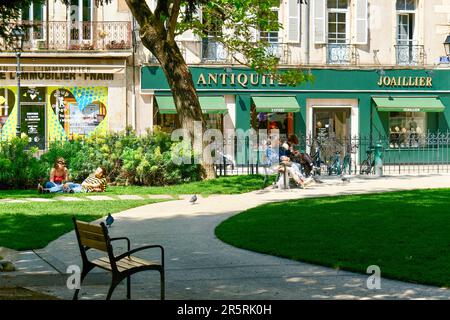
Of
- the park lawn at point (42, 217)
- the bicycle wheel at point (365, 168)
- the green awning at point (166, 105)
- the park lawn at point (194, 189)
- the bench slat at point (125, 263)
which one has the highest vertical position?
the green awning at point (166, 105)

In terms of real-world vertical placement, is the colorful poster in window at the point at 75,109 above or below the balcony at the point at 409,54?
below

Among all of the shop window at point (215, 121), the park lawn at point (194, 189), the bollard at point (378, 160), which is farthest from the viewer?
the shop window at point (215, 121)

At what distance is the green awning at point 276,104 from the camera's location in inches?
1276

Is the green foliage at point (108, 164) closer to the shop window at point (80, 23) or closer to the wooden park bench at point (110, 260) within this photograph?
the shop window at point (80, 23)

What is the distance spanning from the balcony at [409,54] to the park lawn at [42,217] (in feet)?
61.7

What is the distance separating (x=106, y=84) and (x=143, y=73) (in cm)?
154

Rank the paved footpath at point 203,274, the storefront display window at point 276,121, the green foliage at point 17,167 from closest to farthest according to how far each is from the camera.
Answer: the paved footpath at point 203,274 → the green foliage at point 17,167 → the storefront display window at point 276,121

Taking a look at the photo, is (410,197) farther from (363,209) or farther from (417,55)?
(417,55)

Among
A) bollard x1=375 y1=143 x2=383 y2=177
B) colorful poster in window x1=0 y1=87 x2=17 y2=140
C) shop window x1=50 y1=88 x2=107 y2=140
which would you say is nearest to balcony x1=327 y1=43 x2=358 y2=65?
bollard x1=375 y1=143 x2=383 y2=177

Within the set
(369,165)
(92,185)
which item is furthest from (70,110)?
(369,165)

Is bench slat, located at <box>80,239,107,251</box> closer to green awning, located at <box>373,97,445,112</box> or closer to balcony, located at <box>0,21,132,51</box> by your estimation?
balcony, located at <box>0,21,132,51</box>

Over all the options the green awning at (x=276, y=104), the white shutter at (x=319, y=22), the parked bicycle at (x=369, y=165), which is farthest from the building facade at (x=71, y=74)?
the parked bicycle at (x=369, y=165)

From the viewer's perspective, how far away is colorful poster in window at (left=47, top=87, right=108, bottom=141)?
1272 inches
